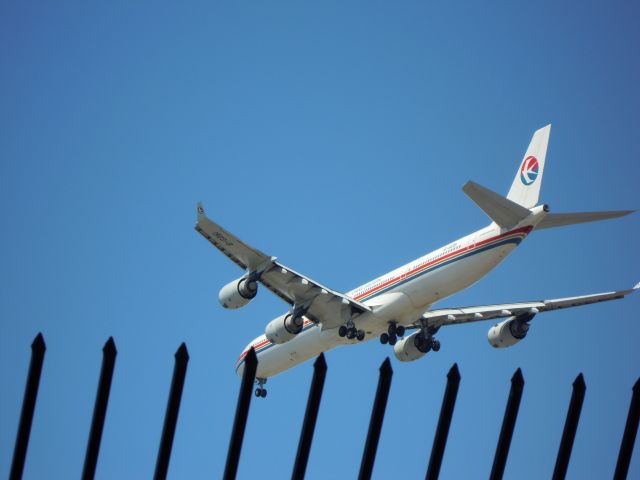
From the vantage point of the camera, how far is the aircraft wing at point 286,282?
45906mm

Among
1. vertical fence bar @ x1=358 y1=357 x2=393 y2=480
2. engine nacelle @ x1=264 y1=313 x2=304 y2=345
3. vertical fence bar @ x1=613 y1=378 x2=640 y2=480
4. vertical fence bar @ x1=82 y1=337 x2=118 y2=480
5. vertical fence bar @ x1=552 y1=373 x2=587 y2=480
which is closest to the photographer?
vertical fence bar @ x1=82 y1=337 x2=118 y2=480

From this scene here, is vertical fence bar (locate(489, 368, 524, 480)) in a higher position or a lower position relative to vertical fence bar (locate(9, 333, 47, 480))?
higher

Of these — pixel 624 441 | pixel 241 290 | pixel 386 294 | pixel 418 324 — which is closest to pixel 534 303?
pixel 418 324

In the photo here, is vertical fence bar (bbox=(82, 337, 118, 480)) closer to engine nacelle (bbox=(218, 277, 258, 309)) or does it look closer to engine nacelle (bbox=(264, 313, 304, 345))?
engine nacelle (bbox=(218, 277, 258, 309))

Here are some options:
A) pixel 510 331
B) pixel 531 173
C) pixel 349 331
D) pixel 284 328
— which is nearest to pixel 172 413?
pixel 531 173

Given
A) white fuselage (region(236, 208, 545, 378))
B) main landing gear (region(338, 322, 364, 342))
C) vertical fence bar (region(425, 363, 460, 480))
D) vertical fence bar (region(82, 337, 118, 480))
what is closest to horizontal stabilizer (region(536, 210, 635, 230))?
white fuselage (region(236, 208, 545, 378))

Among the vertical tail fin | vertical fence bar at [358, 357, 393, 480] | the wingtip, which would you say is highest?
the vertical tail fin

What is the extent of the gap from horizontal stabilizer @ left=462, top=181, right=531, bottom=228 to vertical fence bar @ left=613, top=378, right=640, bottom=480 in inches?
1150

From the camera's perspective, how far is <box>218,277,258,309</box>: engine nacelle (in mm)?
46406

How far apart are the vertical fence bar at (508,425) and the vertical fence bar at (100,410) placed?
4.52 m

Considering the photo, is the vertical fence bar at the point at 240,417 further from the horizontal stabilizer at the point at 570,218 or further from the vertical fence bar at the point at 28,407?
the horizontal stabilizer at the point at 570,218

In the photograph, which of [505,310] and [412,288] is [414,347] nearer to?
[505,310]

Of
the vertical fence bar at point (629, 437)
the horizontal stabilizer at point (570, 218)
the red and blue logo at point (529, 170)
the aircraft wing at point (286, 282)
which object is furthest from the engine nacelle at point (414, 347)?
the vertical fence bar at point (629, 437)

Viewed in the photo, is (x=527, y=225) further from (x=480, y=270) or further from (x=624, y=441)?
(x=624, y=441)
